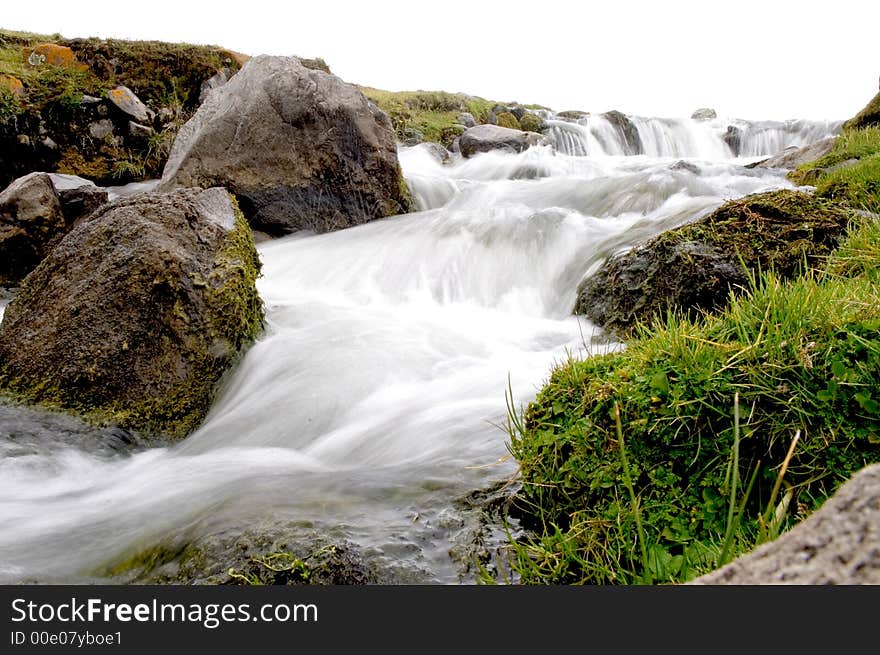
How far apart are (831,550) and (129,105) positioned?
16.0 m

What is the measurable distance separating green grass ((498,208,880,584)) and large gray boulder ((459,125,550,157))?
57.0 ft

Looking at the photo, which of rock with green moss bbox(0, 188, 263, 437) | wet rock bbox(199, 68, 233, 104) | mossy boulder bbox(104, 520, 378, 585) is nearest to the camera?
mossy boulder bbox(104, 520, 378, 585)

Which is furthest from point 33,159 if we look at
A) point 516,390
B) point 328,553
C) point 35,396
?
point 328,553

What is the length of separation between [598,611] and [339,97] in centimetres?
1104

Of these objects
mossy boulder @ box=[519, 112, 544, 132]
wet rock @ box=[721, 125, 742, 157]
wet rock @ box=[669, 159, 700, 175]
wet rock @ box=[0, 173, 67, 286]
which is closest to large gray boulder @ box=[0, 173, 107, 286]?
wet rock @ box=[0, 173, 67, 286]

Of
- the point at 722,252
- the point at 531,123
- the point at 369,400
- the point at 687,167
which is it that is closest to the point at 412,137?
the point at 531,123

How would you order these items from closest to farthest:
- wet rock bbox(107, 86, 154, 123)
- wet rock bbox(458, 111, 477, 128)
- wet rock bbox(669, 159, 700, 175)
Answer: wet rock bbox(669, 159, 700, 175), wet rock bbox(107, 86, 154, 123), wet rock bbox(458, 111, 477, 128)

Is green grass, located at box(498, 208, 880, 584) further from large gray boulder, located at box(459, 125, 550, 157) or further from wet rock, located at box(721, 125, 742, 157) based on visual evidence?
wet rock, located at box(721, 125, 742, 157)

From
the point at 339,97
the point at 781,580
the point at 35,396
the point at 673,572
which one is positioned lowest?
the point at 35,396

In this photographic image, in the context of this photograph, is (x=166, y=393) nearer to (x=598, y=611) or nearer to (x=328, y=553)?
(x=328, y=553)

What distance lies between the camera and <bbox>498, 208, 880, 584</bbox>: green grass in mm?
2213

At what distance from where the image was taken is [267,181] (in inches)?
404

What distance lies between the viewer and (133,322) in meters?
5.07

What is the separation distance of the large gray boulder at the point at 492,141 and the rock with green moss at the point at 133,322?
14.8 meters
